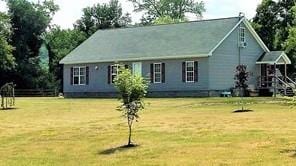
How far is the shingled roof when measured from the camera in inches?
1799

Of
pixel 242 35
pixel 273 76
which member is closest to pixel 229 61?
pixel 242 35

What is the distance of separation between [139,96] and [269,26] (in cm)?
4996

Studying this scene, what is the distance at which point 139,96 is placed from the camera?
Result: 1958 centimetres

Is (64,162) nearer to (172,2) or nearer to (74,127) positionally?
(74,127)

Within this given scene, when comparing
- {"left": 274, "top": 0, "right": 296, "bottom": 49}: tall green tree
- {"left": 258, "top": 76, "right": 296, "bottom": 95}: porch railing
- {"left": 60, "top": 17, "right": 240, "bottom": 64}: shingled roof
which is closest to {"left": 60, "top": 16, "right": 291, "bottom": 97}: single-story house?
{"left": 60, "top": 17, "right": 240, "bottom": 64}: shingled roof

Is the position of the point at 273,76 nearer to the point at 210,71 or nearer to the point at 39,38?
the point at 210,71

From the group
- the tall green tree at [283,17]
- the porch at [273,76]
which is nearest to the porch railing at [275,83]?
the porch at [273,76]

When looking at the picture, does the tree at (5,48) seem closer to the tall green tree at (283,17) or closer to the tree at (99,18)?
the tree at (99,18)

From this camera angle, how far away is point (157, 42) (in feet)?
161

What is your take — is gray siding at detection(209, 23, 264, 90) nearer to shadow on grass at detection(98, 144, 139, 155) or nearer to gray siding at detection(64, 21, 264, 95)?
gray siding at detection(64, 21, 264, 95)

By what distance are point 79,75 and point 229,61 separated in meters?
12.9

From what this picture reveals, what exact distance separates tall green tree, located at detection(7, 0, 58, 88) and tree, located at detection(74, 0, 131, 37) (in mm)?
14167

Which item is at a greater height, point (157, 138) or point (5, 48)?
point (5, 48)

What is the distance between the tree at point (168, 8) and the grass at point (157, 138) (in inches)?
2578
